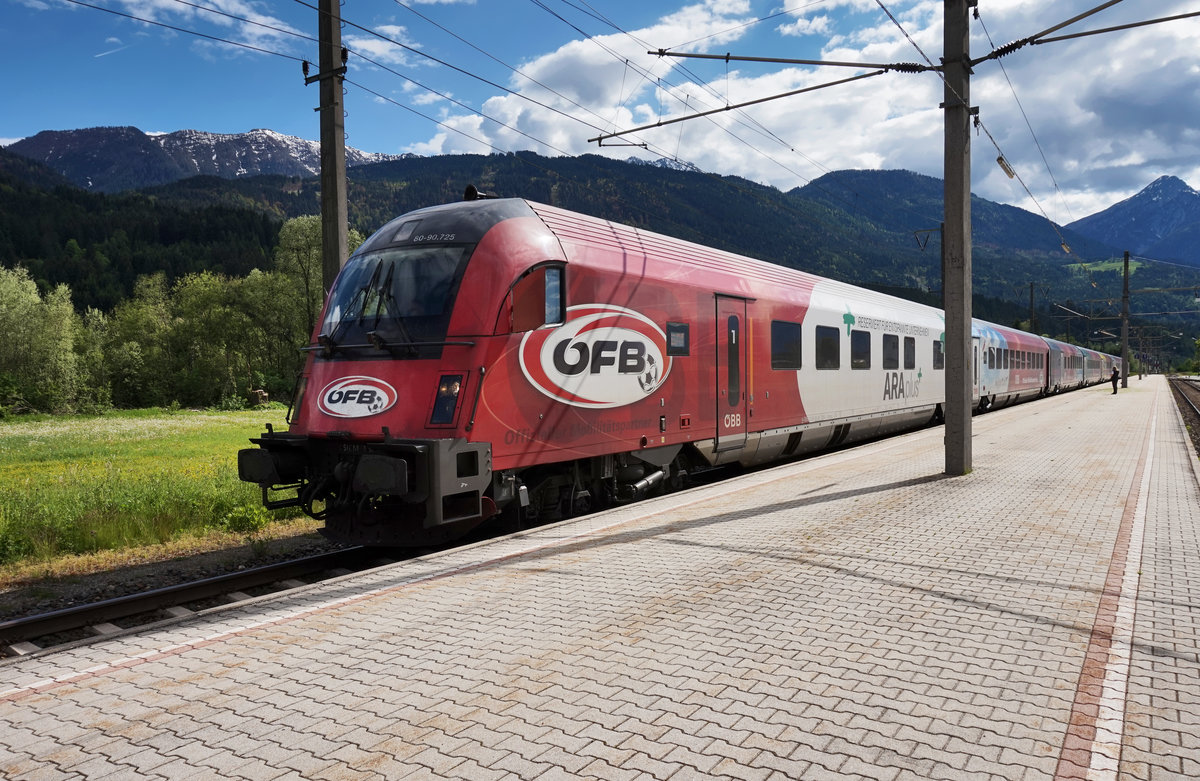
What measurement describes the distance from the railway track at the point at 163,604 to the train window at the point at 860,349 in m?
10.5

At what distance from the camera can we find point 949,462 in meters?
12.1

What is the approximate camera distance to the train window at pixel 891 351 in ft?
56.5

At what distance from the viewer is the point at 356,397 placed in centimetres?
761

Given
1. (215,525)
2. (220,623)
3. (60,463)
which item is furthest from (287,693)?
(60,463)

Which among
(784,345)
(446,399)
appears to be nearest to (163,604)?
(446,399)

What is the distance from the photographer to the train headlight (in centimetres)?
718

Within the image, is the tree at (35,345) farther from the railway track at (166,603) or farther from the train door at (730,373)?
the train door at (730,373)

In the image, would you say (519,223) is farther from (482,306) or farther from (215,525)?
(215,525)

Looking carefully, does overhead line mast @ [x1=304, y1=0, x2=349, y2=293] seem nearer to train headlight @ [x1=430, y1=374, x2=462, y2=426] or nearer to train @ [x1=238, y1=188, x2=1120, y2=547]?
train @ [x1=238, y1=188, x2=1120, y2=547]

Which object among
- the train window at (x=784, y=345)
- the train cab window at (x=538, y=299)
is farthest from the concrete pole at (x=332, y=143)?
the train window at (x=784, y=345)

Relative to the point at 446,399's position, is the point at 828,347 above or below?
above

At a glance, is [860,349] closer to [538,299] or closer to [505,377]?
[538,299]

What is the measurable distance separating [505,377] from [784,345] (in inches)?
264

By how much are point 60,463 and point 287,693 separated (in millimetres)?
15964
